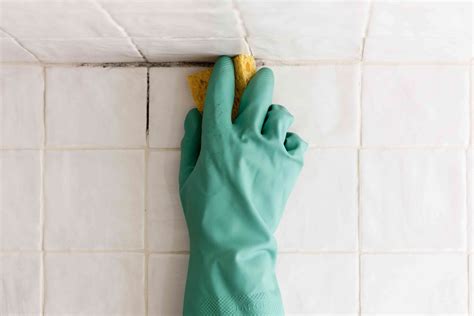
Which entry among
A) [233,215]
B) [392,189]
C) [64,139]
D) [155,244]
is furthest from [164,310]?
[392,189]

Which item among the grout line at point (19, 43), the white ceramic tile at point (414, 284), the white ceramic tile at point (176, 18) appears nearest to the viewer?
the white ceramic tile at point (176, 18)

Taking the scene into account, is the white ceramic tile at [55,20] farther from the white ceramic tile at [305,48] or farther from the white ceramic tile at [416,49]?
the white ceramic tile at [416,49]

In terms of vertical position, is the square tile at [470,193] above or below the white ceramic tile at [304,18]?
below

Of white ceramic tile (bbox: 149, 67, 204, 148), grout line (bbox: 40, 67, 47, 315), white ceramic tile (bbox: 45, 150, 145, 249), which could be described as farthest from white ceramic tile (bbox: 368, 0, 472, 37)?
grout line (bbox: 40, 67, 47, 315)

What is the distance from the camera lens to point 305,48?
40.7 inches

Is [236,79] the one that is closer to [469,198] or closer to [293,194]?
[293,194]

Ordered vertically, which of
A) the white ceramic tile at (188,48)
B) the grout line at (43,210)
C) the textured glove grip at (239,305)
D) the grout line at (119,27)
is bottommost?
the textured glove grip at (239,305)

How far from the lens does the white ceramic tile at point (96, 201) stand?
112cm

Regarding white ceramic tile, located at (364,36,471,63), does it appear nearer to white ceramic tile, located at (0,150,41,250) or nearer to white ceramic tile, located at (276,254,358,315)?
white ceramic tile, located at (276,254,358,315)

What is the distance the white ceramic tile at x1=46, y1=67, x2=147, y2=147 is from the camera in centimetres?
112

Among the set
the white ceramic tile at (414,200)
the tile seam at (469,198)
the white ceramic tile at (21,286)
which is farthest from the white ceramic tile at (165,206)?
the tile seam at (469,198)

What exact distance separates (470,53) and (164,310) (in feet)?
2.26

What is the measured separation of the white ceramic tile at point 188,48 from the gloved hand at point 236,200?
29mm

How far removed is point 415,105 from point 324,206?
239 millimetres
